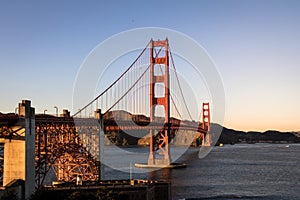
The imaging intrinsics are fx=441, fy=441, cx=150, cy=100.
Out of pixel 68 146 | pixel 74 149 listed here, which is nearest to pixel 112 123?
pixel 74 149

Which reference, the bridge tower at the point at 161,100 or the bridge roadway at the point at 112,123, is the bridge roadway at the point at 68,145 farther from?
the bridge tower at the point at 161,100

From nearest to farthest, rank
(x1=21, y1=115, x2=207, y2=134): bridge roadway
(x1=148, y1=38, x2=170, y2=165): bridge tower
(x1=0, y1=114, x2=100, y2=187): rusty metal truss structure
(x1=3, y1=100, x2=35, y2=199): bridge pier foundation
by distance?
1. (x1=3, y1=100, x2=35, y2=199): bridge pier foundation
2. (x1=0, y1=114, x2=100, y2=187): rusty metal truss structure
3. (x1=21, y1=115, x2=207, y2=134): bridge roadway
4. (x1=148, y1=38, x2=170, y2=165): bridge tower

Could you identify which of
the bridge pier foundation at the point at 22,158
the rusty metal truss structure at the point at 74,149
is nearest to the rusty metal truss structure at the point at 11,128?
the bridge pier foundation at the point at 22,158

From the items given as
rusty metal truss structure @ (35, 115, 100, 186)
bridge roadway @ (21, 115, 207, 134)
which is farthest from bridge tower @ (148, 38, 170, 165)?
rusty metal truss structure @ (35, 115, 100, 186)

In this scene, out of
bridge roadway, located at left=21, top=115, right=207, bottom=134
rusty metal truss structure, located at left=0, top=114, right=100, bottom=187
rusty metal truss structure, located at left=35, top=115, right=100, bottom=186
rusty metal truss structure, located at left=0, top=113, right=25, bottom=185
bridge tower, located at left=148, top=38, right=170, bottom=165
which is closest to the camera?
rusty metal truss structure, located at left=0, top=113, right=25, bottom=185

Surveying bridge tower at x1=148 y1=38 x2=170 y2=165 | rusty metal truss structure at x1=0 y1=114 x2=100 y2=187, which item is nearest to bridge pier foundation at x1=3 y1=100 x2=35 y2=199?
rusty metal truss structure at x1=0 y1=114 x2=100 y2=187

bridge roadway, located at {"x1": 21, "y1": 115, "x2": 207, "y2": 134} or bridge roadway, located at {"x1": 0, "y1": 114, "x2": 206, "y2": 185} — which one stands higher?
bridge roadway, located at {"x1": 21, "y1": 115, "x2": 207, "y2": 134}

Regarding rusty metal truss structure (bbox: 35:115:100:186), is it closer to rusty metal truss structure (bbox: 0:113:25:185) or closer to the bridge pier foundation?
the bridge pier foundation

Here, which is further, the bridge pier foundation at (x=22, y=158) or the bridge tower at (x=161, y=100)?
the bridge tower at (x=161, y=100)

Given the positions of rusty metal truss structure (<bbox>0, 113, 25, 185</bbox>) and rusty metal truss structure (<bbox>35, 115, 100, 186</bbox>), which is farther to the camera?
rusty metal truss structure (<bbox>35, 115, 100, 186</bbox>)

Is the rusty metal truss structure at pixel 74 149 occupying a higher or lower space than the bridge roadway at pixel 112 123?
lower

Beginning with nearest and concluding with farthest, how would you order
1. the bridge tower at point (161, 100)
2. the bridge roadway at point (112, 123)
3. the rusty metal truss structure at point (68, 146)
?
1. the rusty metal truss structure at point (68, 146)
2. the bridge roadway at point (112, 123)
3. the bridge tower at point (161, 100)

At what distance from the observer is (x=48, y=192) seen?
25.2 m

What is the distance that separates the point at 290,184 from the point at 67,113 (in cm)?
2890
